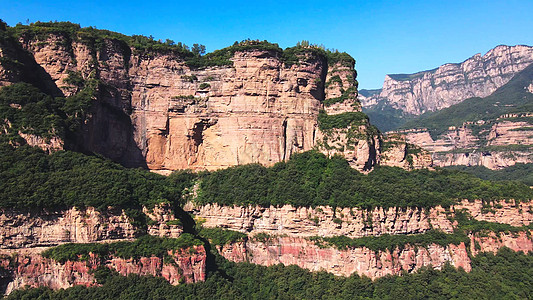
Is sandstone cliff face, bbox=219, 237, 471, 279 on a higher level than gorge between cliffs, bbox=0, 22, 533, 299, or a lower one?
lower

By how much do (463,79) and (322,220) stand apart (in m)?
156

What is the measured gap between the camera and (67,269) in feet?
95.1

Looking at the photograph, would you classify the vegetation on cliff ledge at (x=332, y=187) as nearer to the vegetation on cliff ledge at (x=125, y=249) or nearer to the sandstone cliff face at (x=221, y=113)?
the sandstone cliff face at (x=221, y=113)

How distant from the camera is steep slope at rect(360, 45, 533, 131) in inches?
6280

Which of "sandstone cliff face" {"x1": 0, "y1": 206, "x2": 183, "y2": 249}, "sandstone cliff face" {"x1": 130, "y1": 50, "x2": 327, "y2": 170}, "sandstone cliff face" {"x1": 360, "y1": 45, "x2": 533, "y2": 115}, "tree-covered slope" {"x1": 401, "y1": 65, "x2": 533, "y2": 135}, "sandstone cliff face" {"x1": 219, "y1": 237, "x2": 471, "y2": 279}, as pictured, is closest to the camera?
"sandstone cliff face" {"x1": 0, "y1": 206, "x2": 183, "y2": 249}

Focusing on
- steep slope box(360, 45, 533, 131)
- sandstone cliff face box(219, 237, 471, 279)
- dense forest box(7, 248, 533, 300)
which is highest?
steep slope box(360, 45, 533, 131)

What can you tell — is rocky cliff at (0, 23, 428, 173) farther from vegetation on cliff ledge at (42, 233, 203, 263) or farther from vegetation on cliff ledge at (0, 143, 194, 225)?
vegetation on cliff ledge at (42, 233, 203, 263)

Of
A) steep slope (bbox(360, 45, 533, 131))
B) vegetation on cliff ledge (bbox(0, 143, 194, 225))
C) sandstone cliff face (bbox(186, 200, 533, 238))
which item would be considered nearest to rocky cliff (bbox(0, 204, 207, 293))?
vegetation on cliff ledge (bbox(0, 143, 194, 225))

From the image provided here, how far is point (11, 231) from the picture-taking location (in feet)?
94.6

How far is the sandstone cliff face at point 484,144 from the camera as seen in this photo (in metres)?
93.1

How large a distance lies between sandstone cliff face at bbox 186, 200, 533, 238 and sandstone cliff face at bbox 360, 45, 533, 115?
135 m

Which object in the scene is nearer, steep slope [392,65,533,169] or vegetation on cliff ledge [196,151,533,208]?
vegetation on cliff ledge [196,151,533,208]

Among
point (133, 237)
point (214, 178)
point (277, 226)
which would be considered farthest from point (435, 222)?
point (133, 237)

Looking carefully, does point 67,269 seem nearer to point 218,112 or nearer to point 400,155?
point 218,112
